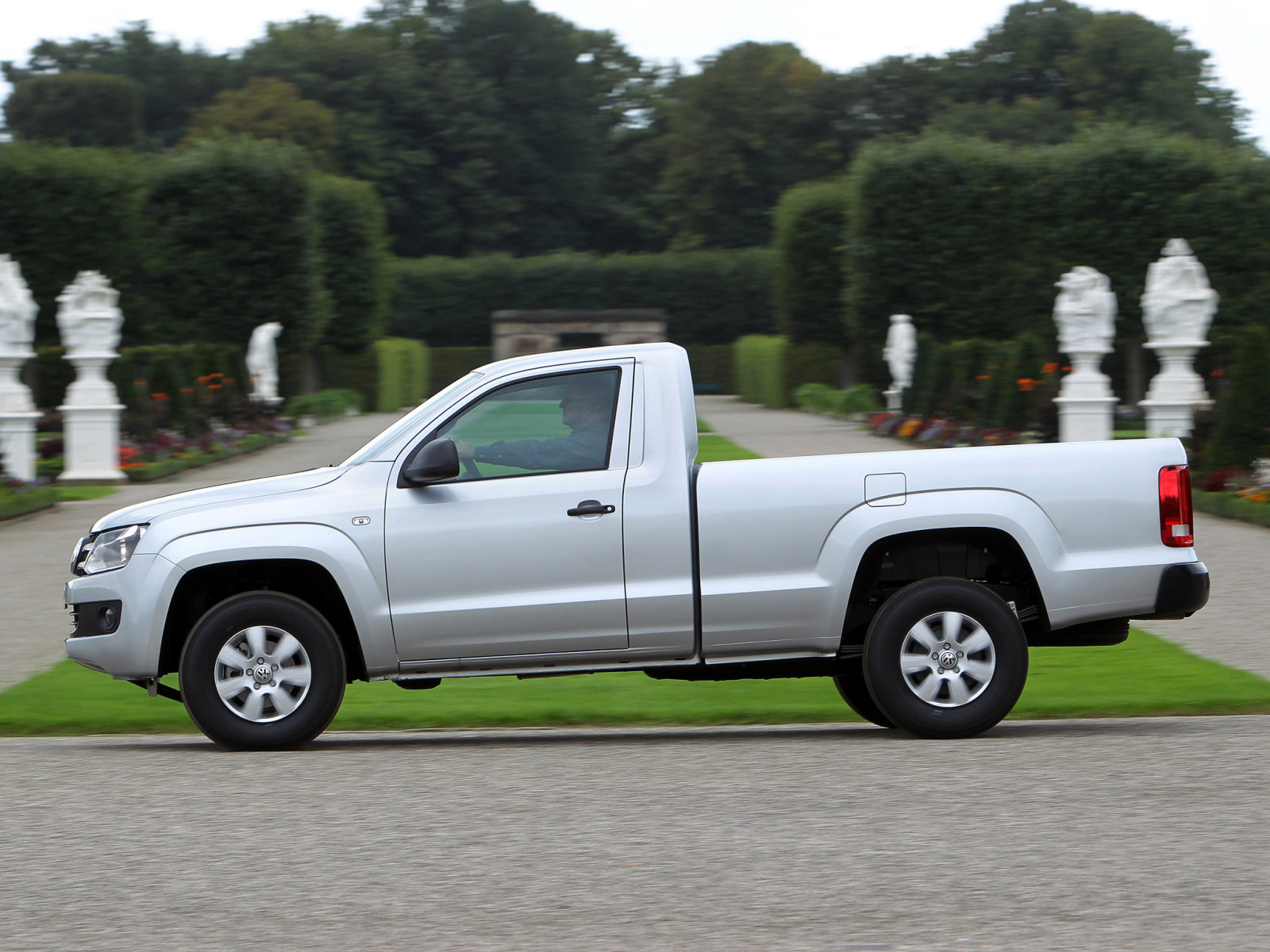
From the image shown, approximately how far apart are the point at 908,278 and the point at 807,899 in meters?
37.6

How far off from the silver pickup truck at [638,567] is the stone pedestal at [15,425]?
53.0 ft

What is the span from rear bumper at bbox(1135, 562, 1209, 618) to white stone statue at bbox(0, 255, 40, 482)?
59.5 feet

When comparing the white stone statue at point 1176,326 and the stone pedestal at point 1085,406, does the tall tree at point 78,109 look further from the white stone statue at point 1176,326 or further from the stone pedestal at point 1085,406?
the white stone statue at point 1176,326

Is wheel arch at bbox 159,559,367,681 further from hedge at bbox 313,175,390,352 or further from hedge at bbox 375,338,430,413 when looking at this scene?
hedge at bbox 375,338,430,413

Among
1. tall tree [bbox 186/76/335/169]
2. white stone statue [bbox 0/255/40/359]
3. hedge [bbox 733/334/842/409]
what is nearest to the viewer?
white stone statue [bbox 0/255/40/359]

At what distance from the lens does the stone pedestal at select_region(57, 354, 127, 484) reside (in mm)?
24297

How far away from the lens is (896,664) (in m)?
7.21

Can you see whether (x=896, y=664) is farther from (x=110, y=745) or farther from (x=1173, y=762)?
(x=110, y=745)

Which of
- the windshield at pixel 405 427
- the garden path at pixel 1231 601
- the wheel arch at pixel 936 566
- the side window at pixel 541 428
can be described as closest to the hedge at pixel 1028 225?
the garden path at pixel 1231 601

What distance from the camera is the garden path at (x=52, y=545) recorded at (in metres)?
10.7

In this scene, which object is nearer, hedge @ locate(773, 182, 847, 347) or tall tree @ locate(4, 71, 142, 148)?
hedge @ locate(773, 182, 847, 347)

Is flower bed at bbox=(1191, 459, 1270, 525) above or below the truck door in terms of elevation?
below

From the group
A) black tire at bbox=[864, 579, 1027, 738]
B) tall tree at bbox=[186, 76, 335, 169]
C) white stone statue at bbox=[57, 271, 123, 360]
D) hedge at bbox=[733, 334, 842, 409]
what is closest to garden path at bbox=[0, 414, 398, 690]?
white stone statue at bbox=[57, 271, 123, 360]

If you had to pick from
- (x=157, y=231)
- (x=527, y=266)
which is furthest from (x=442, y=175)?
(x=157, y=231)
